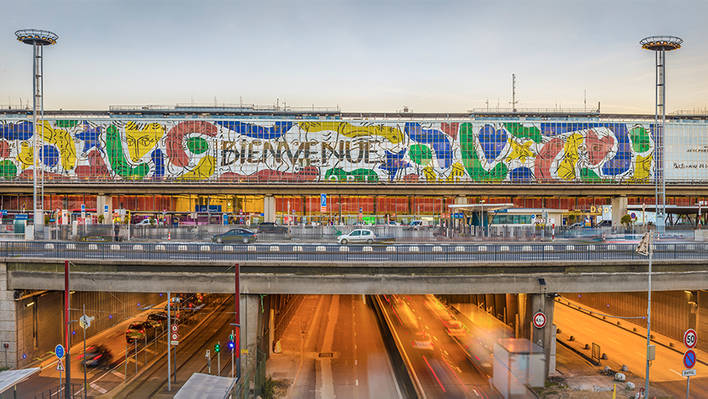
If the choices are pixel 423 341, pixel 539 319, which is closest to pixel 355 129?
pixel 423 341

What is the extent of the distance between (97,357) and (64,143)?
74281mm

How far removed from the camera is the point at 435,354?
36906mm

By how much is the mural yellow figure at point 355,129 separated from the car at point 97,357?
64434 mm

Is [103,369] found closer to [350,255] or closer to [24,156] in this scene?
[350,255]

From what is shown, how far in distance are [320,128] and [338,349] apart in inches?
2483

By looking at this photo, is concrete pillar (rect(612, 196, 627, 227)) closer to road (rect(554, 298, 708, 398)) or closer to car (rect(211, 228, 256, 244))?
road (rect(554, 298, 708, 398))

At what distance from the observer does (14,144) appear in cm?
9462

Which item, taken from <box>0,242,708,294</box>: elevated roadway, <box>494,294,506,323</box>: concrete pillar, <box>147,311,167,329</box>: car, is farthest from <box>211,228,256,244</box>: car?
<box>494,294,506,323</box>: concrete pillar

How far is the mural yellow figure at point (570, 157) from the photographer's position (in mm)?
96375

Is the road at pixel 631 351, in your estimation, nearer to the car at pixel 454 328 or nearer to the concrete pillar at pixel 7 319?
the car at pixel 454 328

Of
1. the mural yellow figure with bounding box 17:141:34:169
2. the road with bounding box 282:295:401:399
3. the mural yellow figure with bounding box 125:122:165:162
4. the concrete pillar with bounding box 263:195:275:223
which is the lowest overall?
the road with bounding box 282:295:401:399

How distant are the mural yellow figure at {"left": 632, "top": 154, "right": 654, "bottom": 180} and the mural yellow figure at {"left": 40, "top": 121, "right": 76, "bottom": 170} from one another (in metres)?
110

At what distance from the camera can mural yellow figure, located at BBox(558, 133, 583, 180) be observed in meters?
96.4

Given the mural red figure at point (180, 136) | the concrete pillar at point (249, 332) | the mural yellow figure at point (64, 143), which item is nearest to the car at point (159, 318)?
the concrete pillar at point (249, 332)
